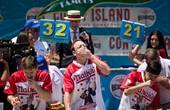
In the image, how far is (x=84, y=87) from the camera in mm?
7738

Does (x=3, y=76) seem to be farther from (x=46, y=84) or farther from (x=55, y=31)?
(x=46, y=84)

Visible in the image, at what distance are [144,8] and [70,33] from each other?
319 centimetres

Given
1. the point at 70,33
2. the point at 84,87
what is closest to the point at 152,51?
the point at 84,87

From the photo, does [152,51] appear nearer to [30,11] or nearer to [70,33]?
[70,33]

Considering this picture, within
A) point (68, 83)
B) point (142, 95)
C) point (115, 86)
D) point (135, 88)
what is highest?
point (68, 83)

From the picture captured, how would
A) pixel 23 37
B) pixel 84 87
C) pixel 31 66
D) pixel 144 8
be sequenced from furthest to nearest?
pixel 144 8 → pixel 23 37 → pixel 84 87 → pixel 31 66

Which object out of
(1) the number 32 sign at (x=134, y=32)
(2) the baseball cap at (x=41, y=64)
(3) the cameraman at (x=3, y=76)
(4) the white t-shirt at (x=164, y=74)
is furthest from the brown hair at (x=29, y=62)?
(1) the number 32 sign at (x=134, y=32)

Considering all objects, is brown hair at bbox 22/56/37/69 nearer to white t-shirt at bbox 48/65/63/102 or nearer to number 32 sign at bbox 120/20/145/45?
white t-shirt at bbox 48/65/63/102

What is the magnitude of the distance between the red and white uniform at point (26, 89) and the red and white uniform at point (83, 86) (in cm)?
32

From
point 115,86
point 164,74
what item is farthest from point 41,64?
point 115,86

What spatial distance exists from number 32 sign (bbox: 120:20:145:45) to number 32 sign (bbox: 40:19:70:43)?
890 mm

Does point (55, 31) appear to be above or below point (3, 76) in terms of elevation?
above

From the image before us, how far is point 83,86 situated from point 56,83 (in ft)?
2.63

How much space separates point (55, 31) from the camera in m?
9.61
